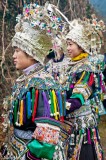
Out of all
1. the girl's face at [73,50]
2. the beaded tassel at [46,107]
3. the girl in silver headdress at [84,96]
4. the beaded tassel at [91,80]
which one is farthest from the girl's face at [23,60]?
the girl's face at [73,50]

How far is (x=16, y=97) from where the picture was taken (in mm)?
2604

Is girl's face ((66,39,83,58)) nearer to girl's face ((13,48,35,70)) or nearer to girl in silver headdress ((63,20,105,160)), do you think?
girl in silver headdress ((63,20,105,160))

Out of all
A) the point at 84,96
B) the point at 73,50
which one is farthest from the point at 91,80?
the point at 73,50

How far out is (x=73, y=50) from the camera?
388 cm

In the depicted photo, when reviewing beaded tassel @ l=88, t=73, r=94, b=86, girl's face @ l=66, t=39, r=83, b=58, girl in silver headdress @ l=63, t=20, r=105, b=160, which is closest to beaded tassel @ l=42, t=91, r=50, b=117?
girl in silver headdress @ l=63, t=20, r=105, b=160

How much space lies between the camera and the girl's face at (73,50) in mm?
3863

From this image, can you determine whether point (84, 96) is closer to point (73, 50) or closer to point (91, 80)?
point (91, 80)

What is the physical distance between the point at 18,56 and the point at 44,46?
19 cm

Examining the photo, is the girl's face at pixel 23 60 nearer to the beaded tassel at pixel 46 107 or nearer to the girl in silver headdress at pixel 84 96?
the beaded tassel at pixel 46 107

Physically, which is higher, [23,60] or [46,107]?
[23,60]

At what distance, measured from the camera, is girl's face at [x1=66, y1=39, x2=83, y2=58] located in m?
3.86

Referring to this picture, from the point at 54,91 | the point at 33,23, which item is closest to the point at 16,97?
the point at 54,91

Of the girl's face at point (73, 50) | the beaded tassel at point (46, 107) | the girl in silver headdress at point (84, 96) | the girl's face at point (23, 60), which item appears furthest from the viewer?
the girl's face at point (73, 50)

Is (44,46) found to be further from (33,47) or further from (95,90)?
(95,90)
